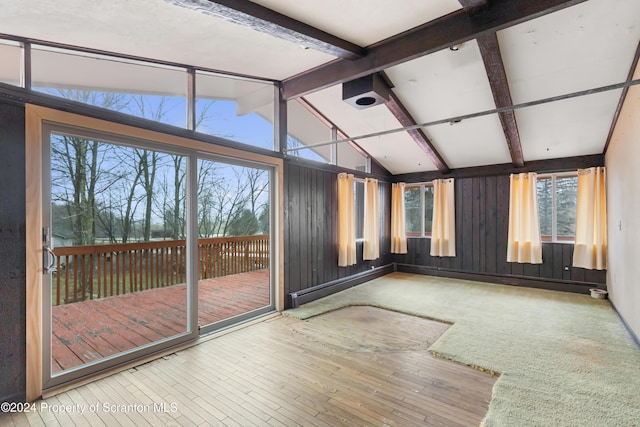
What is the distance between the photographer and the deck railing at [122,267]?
329cm

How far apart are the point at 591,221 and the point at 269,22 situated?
5.61m

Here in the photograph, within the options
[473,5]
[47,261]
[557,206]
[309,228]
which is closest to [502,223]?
[557,206]

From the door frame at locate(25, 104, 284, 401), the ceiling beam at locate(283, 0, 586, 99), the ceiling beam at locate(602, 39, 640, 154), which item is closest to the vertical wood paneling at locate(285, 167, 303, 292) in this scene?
the ceiling beam at locate(283, 0, 586, 99)

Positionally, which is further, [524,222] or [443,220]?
[443,220]

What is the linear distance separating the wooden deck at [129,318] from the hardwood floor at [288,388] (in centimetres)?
51

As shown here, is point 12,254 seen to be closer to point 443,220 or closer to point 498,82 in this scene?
point 498,82

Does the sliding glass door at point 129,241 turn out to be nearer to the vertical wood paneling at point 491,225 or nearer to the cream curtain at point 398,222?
the cream curtain at point 398,222

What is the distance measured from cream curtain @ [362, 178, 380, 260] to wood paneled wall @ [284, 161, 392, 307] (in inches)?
19.9

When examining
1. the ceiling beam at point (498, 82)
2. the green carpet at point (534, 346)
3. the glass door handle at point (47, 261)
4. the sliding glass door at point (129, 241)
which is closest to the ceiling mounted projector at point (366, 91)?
the ceiling beam at point (498, 82)

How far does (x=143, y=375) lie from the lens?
8.08 feet

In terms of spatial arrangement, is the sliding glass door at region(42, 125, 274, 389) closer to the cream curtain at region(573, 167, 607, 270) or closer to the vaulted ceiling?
the vaulted ceiling

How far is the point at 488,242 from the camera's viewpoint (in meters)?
5.92

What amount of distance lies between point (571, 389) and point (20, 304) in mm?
4042

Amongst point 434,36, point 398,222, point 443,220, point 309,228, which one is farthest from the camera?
point 398,222
